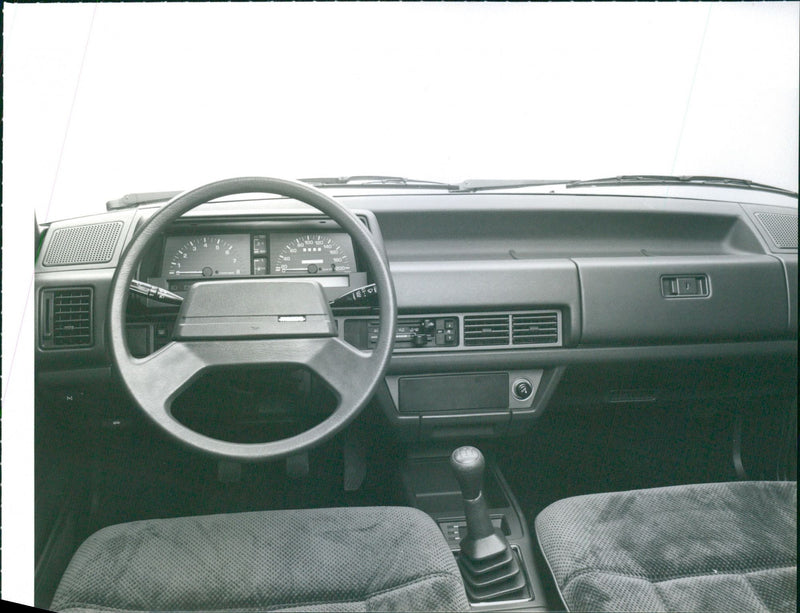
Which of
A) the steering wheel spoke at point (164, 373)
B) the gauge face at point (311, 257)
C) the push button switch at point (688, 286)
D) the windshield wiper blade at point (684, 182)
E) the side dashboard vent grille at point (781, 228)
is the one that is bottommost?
the steering wheel spoke at point (164, 373)

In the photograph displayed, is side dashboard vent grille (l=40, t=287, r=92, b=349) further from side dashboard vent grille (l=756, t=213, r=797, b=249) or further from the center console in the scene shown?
side dashboard vent grille (l=756, t=213, r=797, b=249)

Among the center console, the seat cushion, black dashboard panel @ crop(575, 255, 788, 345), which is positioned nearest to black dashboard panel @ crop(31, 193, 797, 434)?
black dashboard panel @ crop(575, 255, 788, 345)

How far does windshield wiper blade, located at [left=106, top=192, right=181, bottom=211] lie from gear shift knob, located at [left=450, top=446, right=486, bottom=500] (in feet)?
3.31

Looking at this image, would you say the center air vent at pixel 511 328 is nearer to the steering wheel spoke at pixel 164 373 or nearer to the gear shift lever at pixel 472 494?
the gear shift lever at pixel 472 494

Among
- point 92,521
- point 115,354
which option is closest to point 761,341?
point 115,354

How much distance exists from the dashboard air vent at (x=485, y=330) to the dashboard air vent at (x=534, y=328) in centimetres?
3

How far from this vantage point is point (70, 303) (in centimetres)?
161

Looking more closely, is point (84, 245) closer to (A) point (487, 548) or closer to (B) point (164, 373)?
(B) point (164, 373)

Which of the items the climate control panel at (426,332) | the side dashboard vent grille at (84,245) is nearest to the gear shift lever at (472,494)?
the climate control panel at (426,332)

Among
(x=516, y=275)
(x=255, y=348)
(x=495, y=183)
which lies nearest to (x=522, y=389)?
(x=516, y=275)

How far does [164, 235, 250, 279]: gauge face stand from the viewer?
62.4 inches

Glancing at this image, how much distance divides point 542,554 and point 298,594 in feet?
1.63

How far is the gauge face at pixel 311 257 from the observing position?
63.1 inches

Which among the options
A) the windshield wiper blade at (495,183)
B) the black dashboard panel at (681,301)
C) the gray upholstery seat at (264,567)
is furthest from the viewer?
the windshield wiper blade at (495,183)
